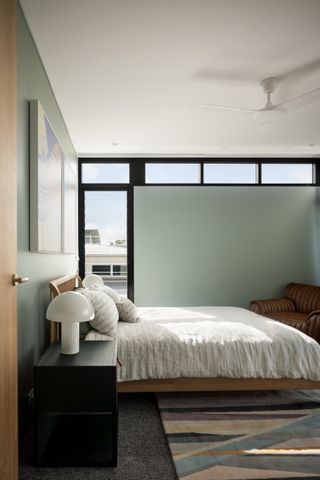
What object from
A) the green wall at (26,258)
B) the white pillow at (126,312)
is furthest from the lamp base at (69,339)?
the white pillow at (126,312)

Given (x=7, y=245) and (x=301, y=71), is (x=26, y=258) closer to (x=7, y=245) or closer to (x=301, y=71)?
(x=7, y=245)

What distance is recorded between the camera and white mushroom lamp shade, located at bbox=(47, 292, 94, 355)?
78.1 inches

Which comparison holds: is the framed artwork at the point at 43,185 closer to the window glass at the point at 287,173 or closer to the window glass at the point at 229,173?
the window glass at the point at 229,173

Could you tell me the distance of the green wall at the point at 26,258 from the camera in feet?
6.50

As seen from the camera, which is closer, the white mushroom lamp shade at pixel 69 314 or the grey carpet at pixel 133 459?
the grey carpet at pixel 133 459

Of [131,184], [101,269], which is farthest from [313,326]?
[131,184]

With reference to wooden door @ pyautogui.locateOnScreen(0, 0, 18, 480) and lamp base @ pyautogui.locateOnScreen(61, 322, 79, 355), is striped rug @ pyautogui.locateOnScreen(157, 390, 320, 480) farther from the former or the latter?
wooden door @ pyautogui.locateOnScreen(0, 0, 18, 480)

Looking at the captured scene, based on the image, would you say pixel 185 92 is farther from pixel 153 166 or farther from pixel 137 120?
pixel 153 166

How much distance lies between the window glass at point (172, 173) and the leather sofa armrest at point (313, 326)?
256 centimetres

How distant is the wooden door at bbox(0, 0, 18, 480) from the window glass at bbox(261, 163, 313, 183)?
445 centimetres

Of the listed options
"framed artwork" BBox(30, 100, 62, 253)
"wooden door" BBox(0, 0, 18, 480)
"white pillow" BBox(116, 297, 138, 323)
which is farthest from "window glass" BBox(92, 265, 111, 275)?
"wooden door" BBox(0, 0, 18, 480)

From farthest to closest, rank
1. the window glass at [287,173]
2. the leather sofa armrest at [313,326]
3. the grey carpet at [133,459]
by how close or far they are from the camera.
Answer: the window glass at [287,173] → the leather sofa armrest at [313,326] → the grey carpet at [133,459]

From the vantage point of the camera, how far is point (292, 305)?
15.5 feet

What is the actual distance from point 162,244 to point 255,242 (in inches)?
56.6
